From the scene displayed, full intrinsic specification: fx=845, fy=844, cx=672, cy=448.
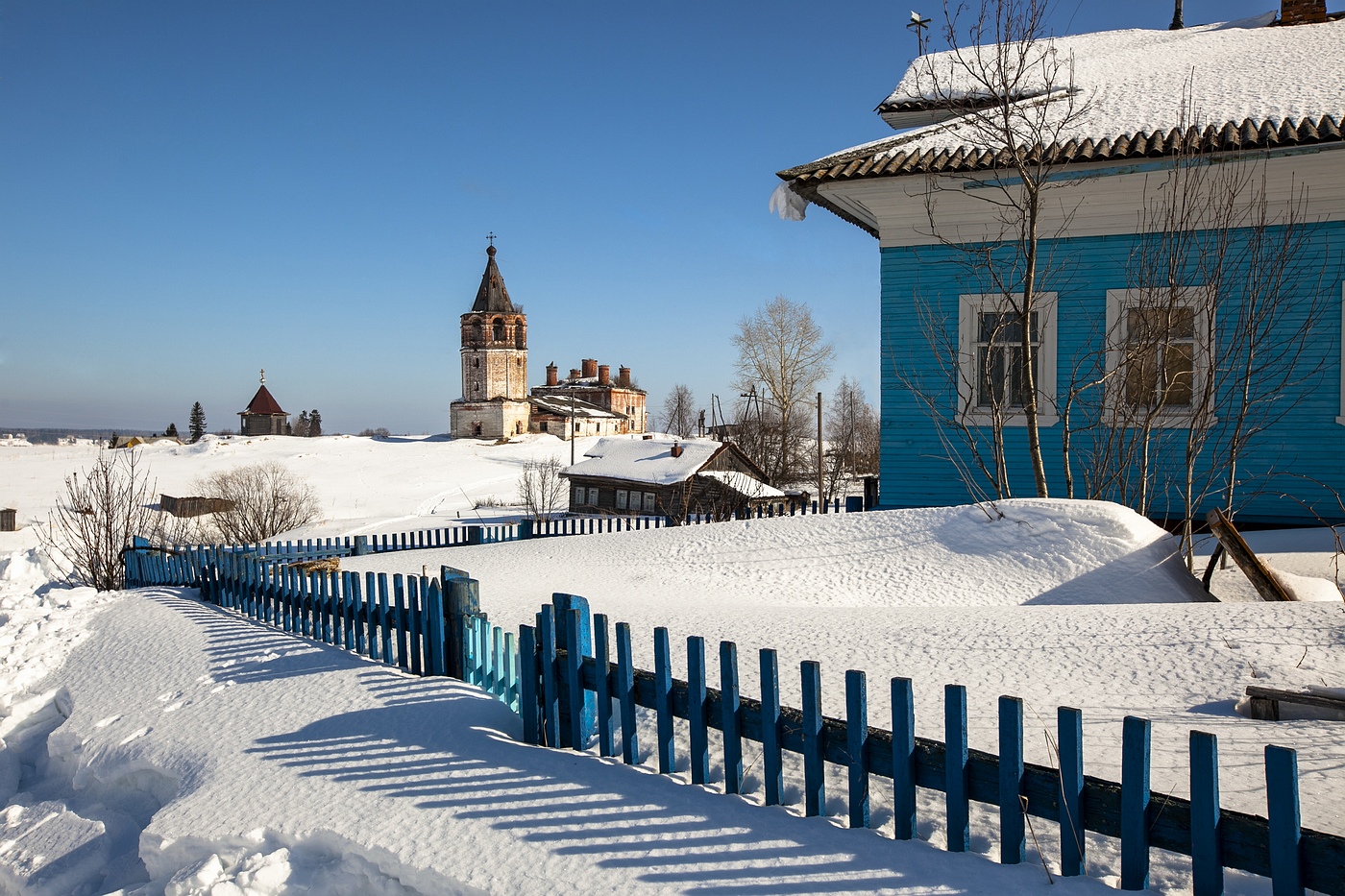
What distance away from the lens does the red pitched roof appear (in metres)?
87.2

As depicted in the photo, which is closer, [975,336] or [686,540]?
[686,540]

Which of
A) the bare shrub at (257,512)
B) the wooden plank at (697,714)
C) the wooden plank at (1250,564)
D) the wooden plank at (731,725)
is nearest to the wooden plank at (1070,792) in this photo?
the wooden plank at (731,725)

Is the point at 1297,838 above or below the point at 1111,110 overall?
below

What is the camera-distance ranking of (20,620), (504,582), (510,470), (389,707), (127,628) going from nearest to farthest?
(389,707) → (127,628) → (20,620) → (504,582) → (510,470)

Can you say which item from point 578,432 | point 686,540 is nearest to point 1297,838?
point 686,540

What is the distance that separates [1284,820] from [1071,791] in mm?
544

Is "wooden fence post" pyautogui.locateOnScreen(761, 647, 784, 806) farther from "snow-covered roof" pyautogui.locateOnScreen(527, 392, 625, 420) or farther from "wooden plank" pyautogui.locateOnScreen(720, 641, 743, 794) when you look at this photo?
"snow-covered roof" pyautogui.locateOnScreen(527, 392, 625, 420)

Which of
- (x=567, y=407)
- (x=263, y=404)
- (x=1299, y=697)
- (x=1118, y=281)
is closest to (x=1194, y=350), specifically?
(x=1118, y=281)

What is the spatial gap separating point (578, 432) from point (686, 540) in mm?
68908

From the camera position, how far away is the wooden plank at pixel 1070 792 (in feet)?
8.54

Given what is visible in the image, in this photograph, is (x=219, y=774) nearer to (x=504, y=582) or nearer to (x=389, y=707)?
(x=389, y=707)

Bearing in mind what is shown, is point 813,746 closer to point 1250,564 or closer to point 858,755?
point 858,755

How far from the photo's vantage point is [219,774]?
3.97 metres

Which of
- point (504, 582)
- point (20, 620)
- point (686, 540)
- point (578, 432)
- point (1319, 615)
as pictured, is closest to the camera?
point (1319, 615)
